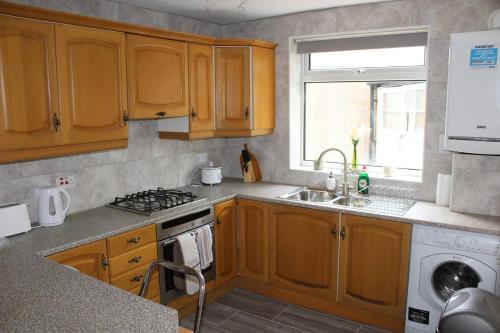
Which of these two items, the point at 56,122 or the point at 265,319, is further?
the point at 265,319

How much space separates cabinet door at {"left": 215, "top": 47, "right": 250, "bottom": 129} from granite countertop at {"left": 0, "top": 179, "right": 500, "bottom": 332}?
0.97 metres

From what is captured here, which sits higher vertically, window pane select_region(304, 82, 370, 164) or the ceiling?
the ceiling

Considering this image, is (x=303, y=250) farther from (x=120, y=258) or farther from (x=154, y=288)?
(x=120, y=258)

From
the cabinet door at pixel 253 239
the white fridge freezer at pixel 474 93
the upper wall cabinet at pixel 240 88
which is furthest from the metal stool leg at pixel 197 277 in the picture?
the upper wall cabinet at pixel 240 88

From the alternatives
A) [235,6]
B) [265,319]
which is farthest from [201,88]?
[265,319]

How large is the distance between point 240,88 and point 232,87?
7 centimetres

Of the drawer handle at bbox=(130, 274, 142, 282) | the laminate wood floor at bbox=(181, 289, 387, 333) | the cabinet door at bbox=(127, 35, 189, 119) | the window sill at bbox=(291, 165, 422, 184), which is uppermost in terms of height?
the cabinet door at bbox=(127, 35, 189, 119)

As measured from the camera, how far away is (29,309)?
1.51 metres

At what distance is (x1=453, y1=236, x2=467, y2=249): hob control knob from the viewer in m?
2.62

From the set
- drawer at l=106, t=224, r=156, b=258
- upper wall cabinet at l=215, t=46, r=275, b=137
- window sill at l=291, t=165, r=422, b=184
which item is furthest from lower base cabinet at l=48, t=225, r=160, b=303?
window sill at l=291, t=165, r=422, b=184

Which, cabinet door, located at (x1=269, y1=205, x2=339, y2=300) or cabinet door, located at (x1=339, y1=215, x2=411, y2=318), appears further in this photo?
cabinet door, located at (x1=269, y1=205, x2=339, y2=300)

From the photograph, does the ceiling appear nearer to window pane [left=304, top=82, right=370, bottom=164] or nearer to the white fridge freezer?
window pane [left=304, top=82, right=370, bottom=164]

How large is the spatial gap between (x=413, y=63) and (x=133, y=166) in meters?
2.37

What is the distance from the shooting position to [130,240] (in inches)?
105
